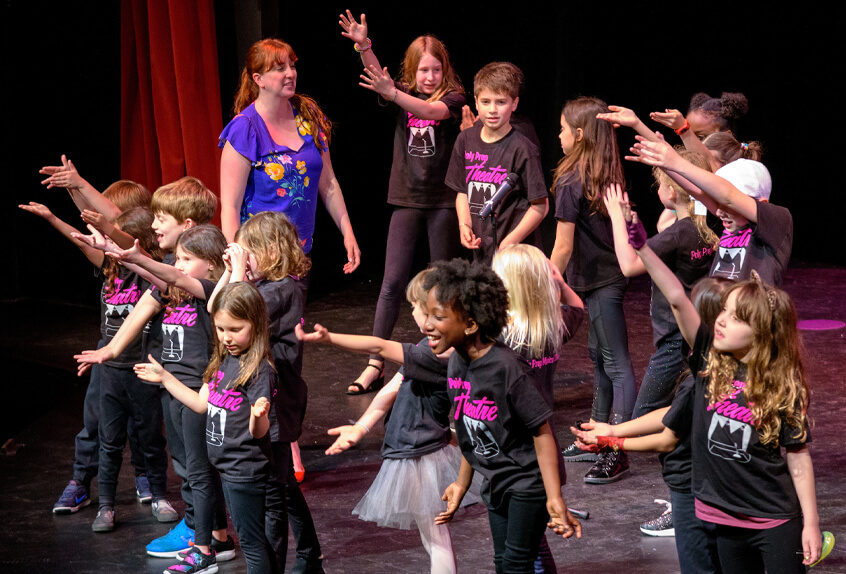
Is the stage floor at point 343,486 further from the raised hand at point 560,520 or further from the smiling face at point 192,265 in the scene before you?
the smiling face at point 192,265

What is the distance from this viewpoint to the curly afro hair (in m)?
2.59

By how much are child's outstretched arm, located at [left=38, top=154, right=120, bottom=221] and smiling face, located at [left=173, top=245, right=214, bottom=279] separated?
0.74 meters

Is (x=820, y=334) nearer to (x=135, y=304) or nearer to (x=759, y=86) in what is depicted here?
(x=759, y=86)

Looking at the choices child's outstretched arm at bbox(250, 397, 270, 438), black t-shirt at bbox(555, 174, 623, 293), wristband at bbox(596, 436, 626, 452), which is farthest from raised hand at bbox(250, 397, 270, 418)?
black t-shirt at bbox(555, 174, 623, 293)

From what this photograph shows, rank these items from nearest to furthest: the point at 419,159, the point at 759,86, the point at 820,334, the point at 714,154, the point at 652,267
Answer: the point at 652,267 < the point at 714,154 < the point at 419,159 < the point at 820,334 < the point at 759,86

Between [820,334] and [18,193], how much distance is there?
518cm

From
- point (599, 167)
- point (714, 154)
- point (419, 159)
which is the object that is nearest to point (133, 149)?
point (419, 159)

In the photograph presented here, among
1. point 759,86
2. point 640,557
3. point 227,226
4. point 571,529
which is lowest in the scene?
point 640,557

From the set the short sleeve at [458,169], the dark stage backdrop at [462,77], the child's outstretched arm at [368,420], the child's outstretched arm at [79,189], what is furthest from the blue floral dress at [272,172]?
the dark stage backdrop at [462,77]

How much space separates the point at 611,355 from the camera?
13.5 feet

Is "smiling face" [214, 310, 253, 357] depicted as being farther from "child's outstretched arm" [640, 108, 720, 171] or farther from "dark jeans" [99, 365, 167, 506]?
"child's outstretched arm" [640, 108, 720, 171]

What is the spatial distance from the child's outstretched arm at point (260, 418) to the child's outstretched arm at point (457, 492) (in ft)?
1.70

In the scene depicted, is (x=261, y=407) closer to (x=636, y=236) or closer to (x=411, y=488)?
(x=411, y=488)

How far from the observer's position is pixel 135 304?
12.4ft
